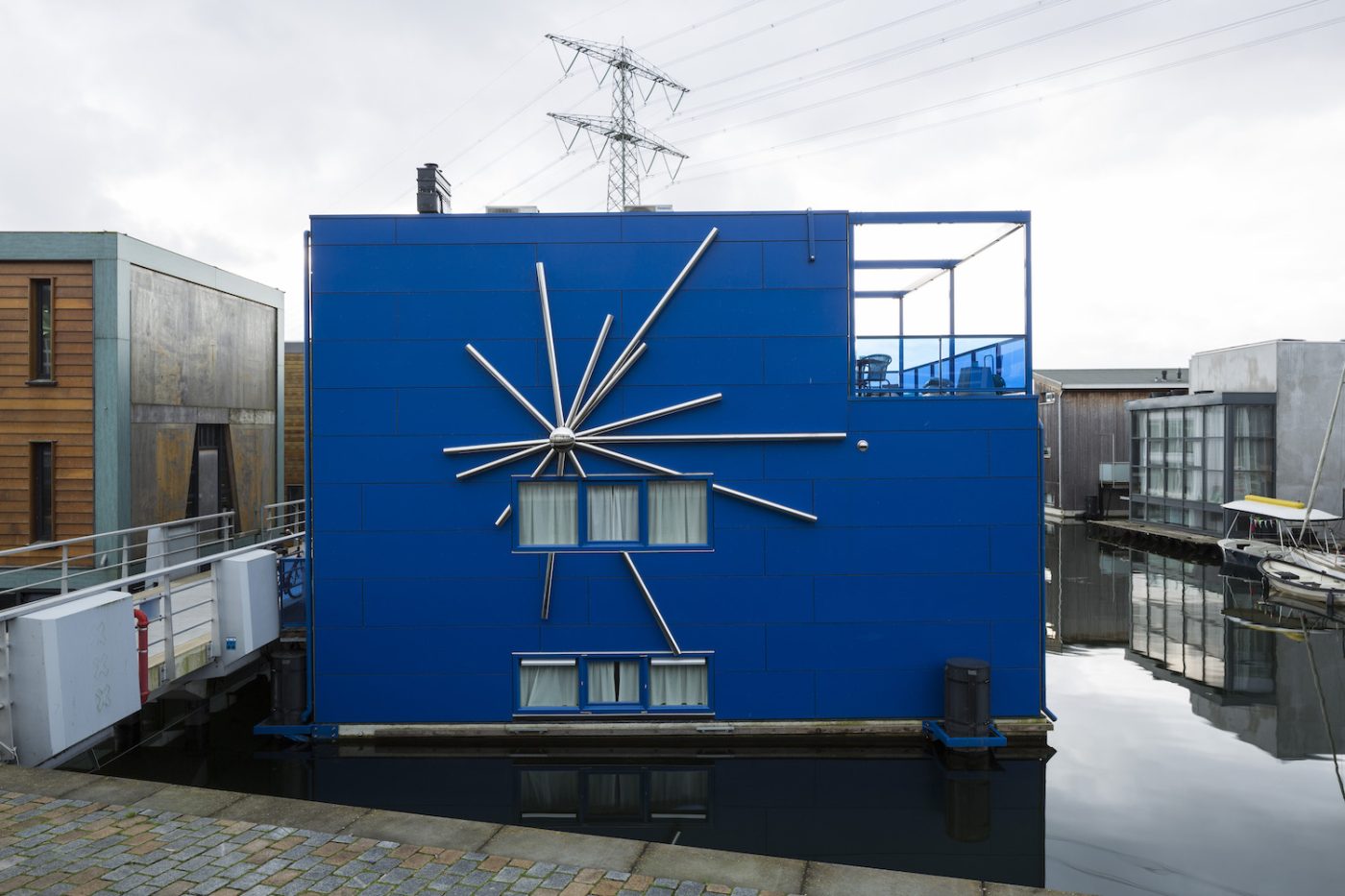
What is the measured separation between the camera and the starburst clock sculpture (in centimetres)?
1127

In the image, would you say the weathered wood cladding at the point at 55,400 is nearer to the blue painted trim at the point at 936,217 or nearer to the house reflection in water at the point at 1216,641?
the blue painted trim at the point at 936,217

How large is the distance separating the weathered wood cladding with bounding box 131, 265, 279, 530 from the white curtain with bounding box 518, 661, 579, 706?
8187mm

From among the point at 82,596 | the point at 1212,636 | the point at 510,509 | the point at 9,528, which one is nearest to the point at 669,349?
the point at 510,509

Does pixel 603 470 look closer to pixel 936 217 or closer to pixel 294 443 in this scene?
pixel 936 217

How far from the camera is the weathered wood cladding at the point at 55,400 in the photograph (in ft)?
47.4

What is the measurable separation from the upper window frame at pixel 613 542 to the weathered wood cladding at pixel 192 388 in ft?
26.1

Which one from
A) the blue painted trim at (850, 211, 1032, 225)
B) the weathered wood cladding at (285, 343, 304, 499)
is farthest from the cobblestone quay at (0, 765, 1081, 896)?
the weathered wood cladding at (285, 343, 304, 499)

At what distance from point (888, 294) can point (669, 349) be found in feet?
19.1

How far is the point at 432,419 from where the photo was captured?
1141 cm

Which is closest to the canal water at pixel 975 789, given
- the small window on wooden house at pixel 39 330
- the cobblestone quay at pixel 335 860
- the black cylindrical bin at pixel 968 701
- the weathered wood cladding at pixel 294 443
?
the black cylindrical bin at pixel 968 701

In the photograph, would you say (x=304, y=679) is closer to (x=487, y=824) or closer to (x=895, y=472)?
(x=487, y=824)

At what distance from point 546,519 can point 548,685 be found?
7.13 ft

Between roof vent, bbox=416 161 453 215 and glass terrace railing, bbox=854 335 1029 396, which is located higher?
roof vent, bbox=416 161 453 215

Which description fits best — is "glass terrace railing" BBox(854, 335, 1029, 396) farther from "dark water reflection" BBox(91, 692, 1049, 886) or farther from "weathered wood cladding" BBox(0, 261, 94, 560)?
"weathered wood cladding" BBox(0, 261, 94, 560)
